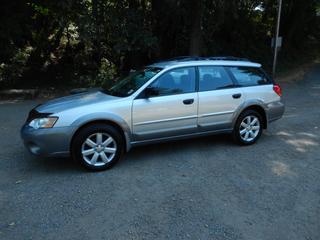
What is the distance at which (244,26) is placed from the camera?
71.0 ft

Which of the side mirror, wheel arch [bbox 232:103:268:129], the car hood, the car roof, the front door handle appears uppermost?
the car roof

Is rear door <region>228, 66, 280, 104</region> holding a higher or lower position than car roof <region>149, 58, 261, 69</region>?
lower

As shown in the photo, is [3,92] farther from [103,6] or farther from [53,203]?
[53,203]

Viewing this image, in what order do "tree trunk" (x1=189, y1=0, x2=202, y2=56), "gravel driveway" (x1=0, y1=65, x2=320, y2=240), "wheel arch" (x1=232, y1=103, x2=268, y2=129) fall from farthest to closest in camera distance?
1. "tree trunk" (x1=189, y1=0, x2=202, y2=56)
2. "wheel arch" (x1=232, y1=103, x2=268, y2=129)
3. "gravel driveway" (x1=0, y1=65, x2=320, y2=240)

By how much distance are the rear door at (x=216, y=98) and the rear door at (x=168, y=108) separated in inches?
6.1

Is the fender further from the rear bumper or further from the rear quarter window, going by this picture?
the rear bumper

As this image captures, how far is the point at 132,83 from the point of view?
5.93m

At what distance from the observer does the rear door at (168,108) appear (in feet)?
17.9

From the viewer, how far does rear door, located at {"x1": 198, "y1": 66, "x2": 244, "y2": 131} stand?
592cm

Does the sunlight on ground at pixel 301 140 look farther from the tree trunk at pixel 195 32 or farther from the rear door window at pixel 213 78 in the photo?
the tree trunk at pixel 195 32

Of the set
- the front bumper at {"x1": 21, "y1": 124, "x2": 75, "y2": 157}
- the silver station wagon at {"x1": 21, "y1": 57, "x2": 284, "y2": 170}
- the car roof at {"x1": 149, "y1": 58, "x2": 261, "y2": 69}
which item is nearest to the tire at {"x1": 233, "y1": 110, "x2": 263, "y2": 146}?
the silver station wagon at {"x1": 21, "y1": 57, "x2": 284, "y2": 170}

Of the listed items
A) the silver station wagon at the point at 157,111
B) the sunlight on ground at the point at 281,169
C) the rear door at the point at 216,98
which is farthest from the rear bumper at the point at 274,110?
the sunlight on ground at the point at 281,169

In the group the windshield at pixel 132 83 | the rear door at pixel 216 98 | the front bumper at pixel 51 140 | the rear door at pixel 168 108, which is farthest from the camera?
the rear door at pixel 216 98

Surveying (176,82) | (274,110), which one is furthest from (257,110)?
(176,82)
